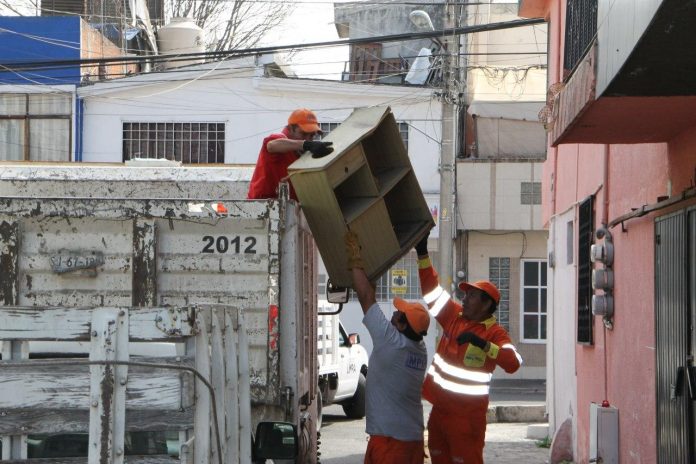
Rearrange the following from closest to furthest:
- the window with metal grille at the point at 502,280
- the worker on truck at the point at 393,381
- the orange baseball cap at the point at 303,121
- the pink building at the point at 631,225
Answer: the pink building at the point at 631,225, the worker on truck at the point at 393,381, the orange baseball cap at the point at 303,121, the window with metal grille at the point at 502,280

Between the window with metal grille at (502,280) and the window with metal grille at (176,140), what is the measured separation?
6.59 metres

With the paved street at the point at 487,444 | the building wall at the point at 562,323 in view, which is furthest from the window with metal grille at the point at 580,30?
the paved street at the point at 487,444

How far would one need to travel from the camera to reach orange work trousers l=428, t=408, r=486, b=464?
745 cm

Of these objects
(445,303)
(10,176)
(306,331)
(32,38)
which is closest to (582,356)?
(445,303)

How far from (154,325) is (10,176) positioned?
567 centimetres

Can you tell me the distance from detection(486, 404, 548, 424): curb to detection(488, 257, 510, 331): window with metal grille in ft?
30.0

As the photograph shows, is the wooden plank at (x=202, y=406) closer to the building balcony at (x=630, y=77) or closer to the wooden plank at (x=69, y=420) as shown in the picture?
the wooden plank at (x=69, y=420)

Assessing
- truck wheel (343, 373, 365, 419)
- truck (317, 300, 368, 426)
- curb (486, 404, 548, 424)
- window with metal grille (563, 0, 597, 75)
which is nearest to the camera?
→ window with metal grille (563, 0, 597, 75)

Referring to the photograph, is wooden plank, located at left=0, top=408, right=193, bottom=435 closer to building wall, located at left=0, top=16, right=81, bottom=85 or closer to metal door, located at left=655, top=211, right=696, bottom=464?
metal door, located at left=655, top=211, right=696, bottom=464

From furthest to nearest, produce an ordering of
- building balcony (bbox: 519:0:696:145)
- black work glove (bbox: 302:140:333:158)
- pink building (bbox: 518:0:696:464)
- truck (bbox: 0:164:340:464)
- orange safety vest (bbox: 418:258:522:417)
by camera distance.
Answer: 1. orange safety vest (bbox: 418:258:522:417)
2. black work glove (bbox: 302:140:333:158)
3. pink building (bbox: 518:0:696:464)
4. building balcony (bbox: 519:0:696:145)
5. truck (bbox: 0:164:340:464)

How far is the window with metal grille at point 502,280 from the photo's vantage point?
2520 centimetres

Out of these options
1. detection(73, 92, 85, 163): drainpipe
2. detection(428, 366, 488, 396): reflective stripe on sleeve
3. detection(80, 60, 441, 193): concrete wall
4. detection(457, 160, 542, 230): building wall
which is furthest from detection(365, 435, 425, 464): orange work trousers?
detection(73, 92, 85, 163): drainpipe

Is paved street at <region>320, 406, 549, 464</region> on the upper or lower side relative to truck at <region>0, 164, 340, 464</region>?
lower

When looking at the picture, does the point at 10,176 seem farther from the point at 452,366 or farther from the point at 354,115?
the point at 452,366
